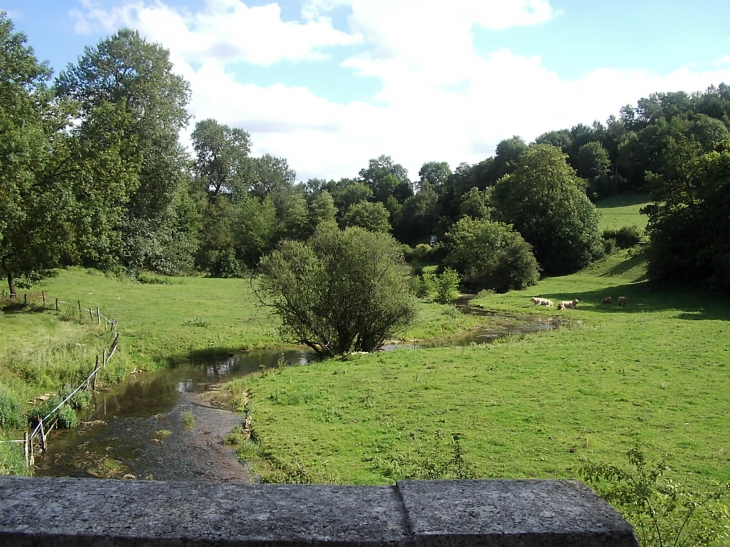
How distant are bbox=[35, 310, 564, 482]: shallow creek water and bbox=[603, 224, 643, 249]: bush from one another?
180ft

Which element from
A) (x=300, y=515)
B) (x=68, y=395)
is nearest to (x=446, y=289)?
(x=68, y=395)

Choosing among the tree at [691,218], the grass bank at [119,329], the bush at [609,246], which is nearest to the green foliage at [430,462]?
the grass bank at [119,329]

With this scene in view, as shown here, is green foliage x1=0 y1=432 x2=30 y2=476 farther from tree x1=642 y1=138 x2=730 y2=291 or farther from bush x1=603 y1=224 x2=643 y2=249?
bush x1=603 y1=224 x2=643 y2=249

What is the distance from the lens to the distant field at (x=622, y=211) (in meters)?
74.5

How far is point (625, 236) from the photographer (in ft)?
226

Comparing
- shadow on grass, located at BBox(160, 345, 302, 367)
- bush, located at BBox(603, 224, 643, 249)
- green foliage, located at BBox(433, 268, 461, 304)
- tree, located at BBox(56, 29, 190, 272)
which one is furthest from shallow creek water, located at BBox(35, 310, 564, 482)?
bush, located at BBox(603, 224, 643, 249)

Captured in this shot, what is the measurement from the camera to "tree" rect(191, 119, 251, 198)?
317ft

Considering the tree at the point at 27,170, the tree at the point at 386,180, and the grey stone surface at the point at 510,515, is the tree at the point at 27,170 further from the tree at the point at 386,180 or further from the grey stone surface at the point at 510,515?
the tree at the point at 386,180

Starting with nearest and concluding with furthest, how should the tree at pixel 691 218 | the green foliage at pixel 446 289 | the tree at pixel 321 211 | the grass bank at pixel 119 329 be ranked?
the grass bank at pixel 119 329
the tree at pixel 691 218
the green foliage at pixel 446 289
the tree at pixel 321 211

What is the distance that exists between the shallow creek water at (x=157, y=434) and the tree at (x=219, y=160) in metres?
73.5

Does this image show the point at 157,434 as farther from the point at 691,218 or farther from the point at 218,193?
the point at 218,193

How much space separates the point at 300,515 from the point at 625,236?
74.1 metres

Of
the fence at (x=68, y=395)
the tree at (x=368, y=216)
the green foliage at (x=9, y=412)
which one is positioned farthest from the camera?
the tree at (x=368, y=216)

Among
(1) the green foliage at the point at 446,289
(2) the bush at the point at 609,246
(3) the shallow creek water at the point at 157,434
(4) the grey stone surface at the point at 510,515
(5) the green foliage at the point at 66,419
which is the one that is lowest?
(3) the shallow creek water at the point at 157,434
